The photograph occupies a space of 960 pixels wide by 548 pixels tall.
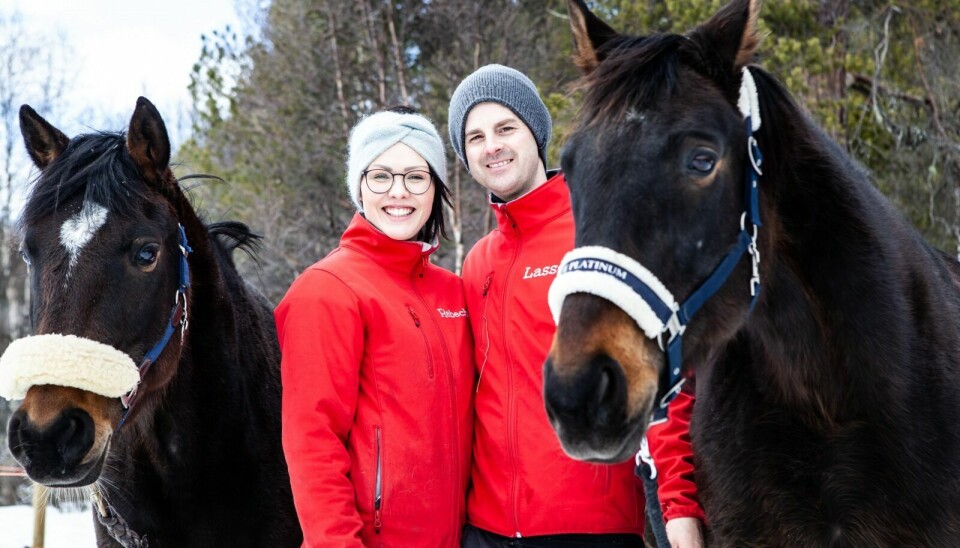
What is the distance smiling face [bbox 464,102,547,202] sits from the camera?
2.95m

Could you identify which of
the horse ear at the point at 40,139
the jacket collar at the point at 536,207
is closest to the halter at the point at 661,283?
the jacket collar at the point at 536,207

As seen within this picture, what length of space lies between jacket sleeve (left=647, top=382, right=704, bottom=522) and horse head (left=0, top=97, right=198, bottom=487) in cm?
180

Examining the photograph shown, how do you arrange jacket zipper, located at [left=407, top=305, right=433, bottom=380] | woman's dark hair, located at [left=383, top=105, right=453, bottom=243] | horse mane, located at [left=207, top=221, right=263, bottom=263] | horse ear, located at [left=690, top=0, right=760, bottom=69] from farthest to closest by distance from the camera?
horse mane, located at [left=207, top=221, right=263, bottom=263], woman's dark hair, located at [left=383, top=105, right=453, bottom=243], jacket zipper, located at [left=407, top=305, right=433, bottom=380], horse ear, located at [left=690, top=0, right=760, bottom=69]

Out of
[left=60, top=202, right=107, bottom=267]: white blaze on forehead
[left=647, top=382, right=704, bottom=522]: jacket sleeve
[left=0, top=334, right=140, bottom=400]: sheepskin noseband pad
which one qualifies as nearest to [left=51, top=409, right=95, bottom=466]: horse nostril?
[left=0, top=334, right=140, bottom=400]: sheepskin noseband pad

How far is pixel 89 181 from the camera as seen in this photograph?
9.66 ft

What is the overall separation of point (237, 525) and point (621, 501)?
155 centimetres

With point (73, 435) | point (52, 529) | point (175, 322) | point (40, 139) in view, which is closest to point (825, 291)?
point (175, 322)

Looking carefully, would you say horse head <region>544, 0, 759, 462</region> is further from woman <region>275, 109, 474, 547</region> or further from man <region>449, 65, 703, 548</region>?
woman <region>275, 109, 474, 547</region>

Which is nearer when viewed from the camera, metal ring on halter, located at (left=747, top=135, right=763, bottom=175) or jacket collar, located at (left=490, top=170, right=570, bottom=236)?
metal ring on halter, located at (left=747, top=135, right=763, bottom=175)

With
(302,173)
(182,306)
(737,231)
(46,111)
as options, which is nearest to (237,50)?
(302,173)

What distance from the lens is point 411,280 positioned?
301 cm

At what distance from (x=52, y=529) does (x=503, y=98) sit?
8453 mm

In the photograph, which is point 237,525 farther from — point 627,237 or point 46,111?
point 46,111

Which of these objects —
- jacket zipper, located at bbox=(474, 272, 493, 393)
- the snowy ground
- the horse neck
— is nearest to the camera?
the horse neck
